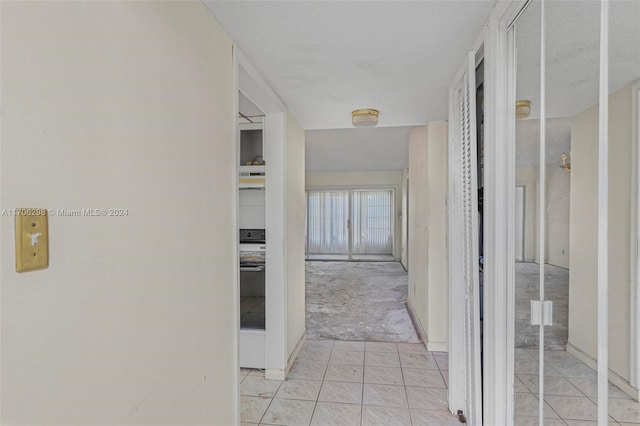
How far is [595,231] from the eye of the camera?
84 cm

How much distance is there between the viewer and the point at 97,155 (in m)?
0.81

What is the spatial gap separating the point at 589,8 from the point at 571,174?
46cm

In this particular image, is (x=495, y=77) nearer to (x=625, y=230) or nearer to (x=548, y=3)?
(x=548, y=3)

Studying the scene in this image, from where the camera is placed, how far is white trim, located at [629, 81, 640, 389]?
0.69m

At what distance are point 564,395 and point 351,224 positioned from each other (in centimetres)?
773

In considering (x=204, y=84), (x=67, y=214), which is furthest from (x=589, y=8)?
(x=67, y=214)

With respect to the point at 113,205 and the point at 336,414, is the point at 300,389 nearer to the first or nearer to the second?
the point at 336,414

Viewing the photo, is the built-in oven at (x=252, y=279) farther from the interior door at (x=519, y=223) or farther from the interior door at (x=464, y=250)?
the interior door at (x=519, y=223)

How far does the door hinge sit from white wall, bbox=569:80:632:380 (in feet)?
0.37

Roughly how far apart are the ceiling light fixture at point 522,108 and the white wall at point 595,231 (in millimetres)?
293

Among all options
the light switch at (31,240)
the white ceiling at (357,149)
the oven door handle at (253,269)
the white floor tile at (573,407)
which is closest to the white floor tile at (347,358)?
the oven door handle at (253,269)

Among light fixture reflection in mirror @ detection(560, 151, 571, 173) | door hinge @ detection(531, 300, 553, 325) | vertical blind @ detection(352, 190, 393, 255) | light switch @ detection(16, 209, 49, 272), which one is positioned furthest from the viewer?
vertical blind @ detection(352, 190, 393, 255)

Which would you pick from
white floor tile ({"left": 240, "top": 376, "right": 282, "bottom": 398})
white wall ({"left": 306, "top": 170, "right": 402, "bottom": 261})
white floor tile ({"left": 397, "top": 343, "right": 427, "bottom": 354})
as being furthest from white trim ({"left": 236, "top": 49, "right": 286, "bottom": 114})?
white wall ({"left": 306, "top": 170, "right": 402, "bottom": 261})

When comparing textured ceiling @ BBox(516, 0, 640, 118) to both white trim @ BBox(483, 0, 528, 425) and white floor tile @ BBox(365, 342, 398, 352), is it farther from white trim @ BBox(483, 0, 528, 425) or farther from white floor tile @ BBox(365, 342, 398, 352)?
white floor tile @ BBox(365, 342, 398, 352)
